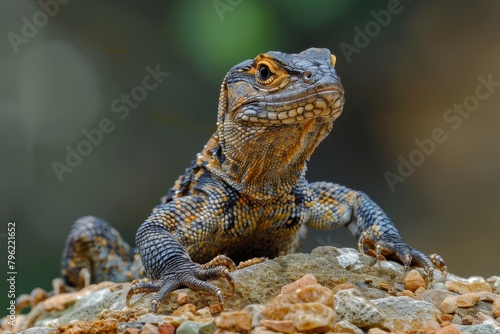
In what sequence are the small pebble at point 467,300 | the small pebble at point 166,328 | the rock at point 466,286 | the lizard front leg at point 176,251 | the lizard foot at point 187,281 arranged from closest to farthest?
the small pebble at point 166,328, the small pebble at point 467,300, the lizard foot at point 187,281, the lizard front leg at point 176,251, the rock at point 466,286

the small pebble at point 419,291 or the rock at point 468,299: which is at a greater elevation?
the rock at point 468,299

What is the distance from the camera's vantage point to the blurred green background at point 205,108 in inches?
363

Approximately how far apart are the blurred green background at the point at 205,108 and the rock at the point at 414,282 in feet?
15.7

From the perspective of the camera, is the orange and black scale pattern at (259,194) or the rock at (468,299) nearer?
the rock at (468,299)

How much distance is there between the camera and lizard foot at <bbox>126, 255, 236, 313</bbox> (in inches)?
138

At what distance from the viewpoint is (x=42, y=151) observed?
10.0m

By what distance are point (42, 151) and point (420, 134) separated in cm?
567

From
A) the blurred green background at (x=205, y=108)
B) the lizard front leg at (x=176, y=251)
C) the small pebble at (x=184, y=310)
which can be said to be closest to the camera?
the small pebble at (x=184, y=310)

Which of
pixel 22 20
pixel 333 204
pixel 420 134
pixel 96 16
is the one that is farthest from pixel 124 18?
pixel 333 204

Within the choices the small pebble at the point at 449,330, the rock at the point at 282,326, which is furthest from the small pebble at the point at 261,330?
the small pebble at the point at 449,330

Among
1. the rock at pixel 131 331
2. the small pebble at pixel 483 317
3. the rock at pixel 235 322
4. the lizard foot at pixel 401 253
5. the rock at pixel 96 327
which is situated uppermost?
the lizard foot at pixel 401 253

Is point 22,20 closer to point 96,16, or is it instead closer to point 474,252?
point 96,16

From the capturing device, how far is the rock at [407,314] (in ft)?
9.81

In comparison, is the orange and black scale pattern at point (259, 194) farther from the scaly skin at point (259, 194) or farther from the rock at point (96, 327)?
the rock at point (96, 327)
